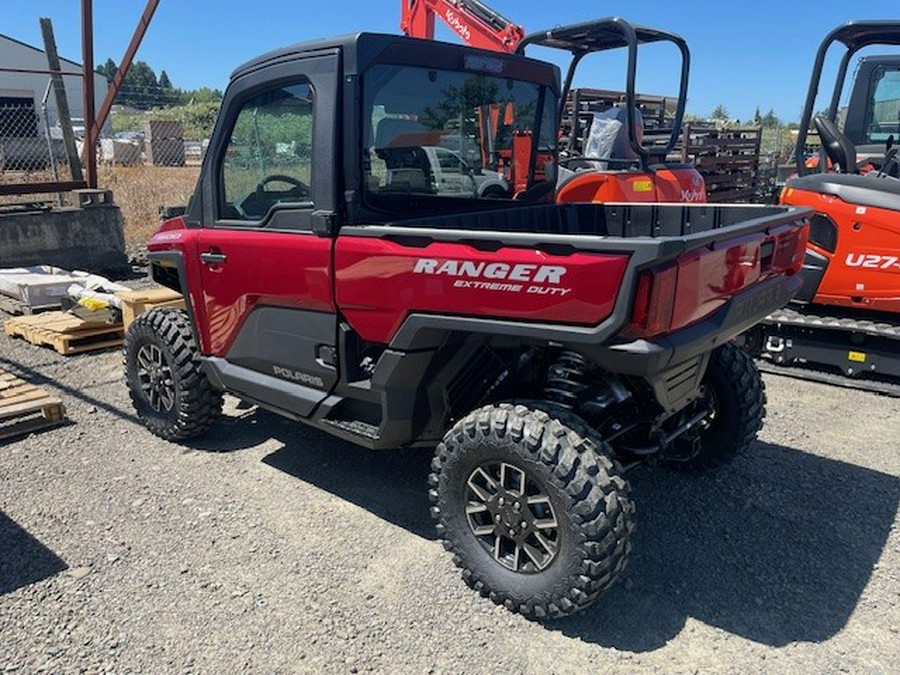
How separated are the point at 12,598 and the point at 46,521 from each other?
67cm

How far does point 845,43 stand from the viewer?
5246 mm

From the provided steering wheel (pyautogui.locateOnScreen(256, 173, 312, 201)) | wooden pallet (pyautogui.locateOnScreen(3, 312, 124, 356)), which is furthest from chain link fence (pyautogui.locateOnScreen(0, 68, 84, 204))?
steering wheel (pyautogui.locateOnScreen(256, 173, 312, 201))

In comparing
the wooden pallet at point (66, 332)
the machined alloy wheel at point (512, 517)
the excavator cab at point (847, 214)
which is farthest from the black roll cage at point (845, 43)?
the wooden pallet at point (66, 332)

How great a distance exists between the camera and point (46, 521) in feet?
12.2

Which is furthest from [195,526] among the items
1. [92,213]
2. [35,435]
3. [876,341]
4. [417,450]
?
[92,213]

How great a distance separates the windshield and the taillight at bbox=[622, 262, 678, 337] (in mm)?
1385

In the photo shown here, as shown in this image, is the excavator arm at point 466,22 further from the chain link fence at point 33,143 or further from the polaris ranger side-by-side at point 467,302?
the polaris ranger side-by-side at point 467,302

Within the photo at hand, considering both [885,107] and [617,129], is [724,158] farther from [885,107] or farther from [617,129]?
[617,129]

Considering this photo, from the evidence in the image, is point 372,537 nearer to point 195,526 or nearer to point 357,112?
point 195,526

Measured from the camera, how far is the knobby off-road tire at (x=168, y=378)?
14.3ft

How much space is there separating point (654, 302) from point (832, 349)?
3.85 m

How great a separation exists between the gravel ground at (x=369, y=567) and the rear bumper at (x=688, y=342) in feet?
3.54

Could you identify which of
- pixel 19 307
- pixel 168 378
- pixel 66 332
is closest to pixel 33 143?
pixel 19 307

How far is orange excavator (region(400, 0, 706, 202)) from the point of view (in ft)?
13.5
